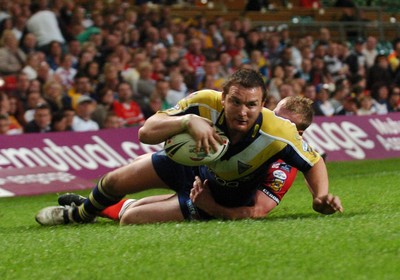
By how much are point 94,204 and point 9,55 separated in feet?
27.1

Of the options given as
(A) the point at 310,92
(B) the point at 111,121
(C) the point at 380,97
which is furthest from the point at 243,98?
(C) the point at 380,97

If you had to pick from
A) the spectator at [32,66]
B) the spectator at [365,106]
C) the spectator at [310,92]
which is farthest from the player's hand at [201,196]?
the spectator at [365,106]

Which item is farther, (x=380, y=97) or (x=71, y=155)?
(x=380, y=97)

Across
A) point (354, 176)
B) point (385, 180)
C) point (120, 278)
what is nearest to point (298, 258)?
point (120, 278)

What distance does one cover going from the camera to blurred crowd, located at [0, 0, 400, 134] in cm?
1517

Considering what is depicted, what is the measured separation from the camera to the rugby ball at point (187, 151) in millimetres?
6754

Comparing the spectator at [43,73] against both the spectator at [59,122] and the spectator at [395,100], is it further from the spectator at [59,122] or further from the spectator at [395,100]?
the spectator at [395,100]

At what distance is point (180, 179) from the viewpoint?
7.98m

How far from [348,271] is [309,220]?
Answer: 2053 mm

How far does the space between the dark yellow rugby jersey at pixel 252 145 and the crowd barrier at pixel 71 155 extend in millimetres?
5710

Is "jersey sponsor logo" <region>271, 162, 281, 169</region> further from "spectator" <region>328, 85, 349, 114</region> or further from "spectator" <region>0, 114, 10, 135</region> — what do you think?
"spectator" <region>328, 85, 349, 114</region>

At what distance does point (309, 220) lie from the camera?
730 cm

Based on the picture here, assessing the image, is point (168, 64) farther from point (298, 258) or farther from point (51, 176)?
point (298, 258)

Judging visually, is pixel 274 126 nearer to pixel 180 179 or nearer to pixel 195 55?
pixel 180 179
